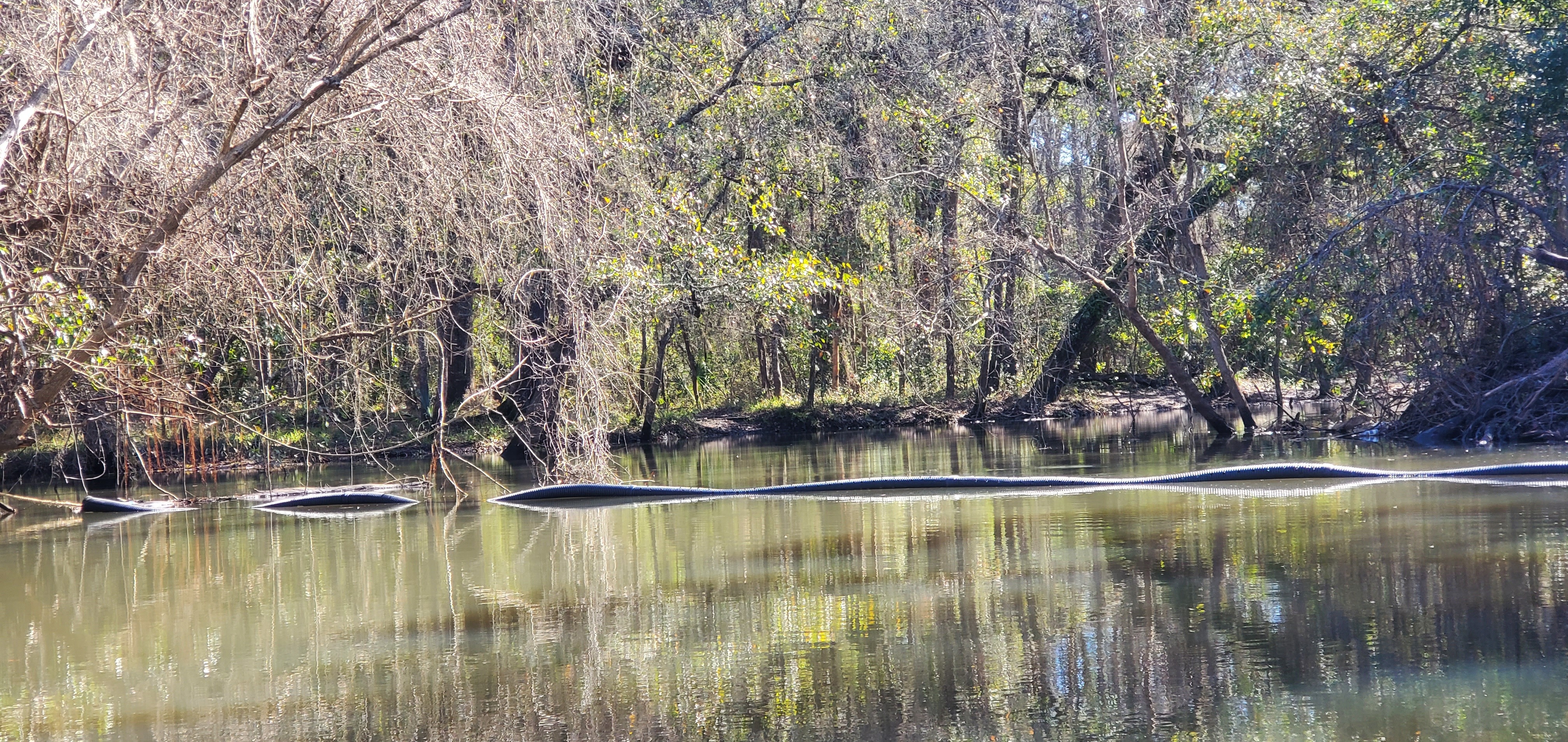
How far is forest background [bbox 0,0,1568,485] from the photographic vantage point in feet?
28.8

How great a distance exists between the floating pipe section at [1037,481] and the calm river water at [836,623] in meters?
0.43

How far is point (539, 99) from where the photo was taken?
11211 mm

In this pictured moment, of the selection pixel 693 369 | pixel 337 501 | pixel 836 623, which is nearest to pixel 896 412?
pixel 693 369

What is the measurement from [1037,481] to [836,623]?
5.71 meters

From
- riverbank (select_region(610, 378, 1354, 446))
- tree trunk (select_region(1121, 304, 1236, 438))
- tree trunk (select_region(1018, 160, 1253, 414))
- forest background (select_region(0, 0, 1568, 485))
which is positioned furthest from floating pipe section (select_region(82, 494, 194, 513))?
tree trunk (select_region(1018, 160, 1253, 414))

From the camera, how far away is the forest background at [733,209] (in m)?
8.78

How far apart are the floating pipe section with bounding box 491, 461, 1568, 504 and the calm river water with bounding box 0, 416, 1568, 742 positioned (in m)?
0.43

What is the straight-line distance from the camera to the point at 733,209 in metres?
17.5

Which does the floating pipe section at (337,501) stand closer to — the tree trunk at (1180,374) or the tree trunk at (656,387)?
the tree trunk at (656,387)

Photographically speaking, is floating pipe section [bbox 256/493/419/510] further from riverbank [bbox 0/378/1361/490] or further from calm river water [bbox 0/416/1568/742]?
riverbank [bbox 0/378/1361/490]

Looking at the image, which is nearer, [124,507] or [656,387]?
[124,507]

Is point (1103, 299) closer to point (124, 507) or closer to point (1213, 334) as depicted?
point (1213, 334)

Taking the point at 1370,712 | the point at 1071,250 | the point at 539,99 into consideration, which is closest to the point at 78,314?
the point at 539,99

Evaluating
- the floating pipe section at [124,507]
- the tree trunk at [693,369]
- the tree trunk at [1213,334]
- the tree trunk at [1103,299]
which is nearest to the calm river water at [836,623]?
the floating pipe section at [124,507]
